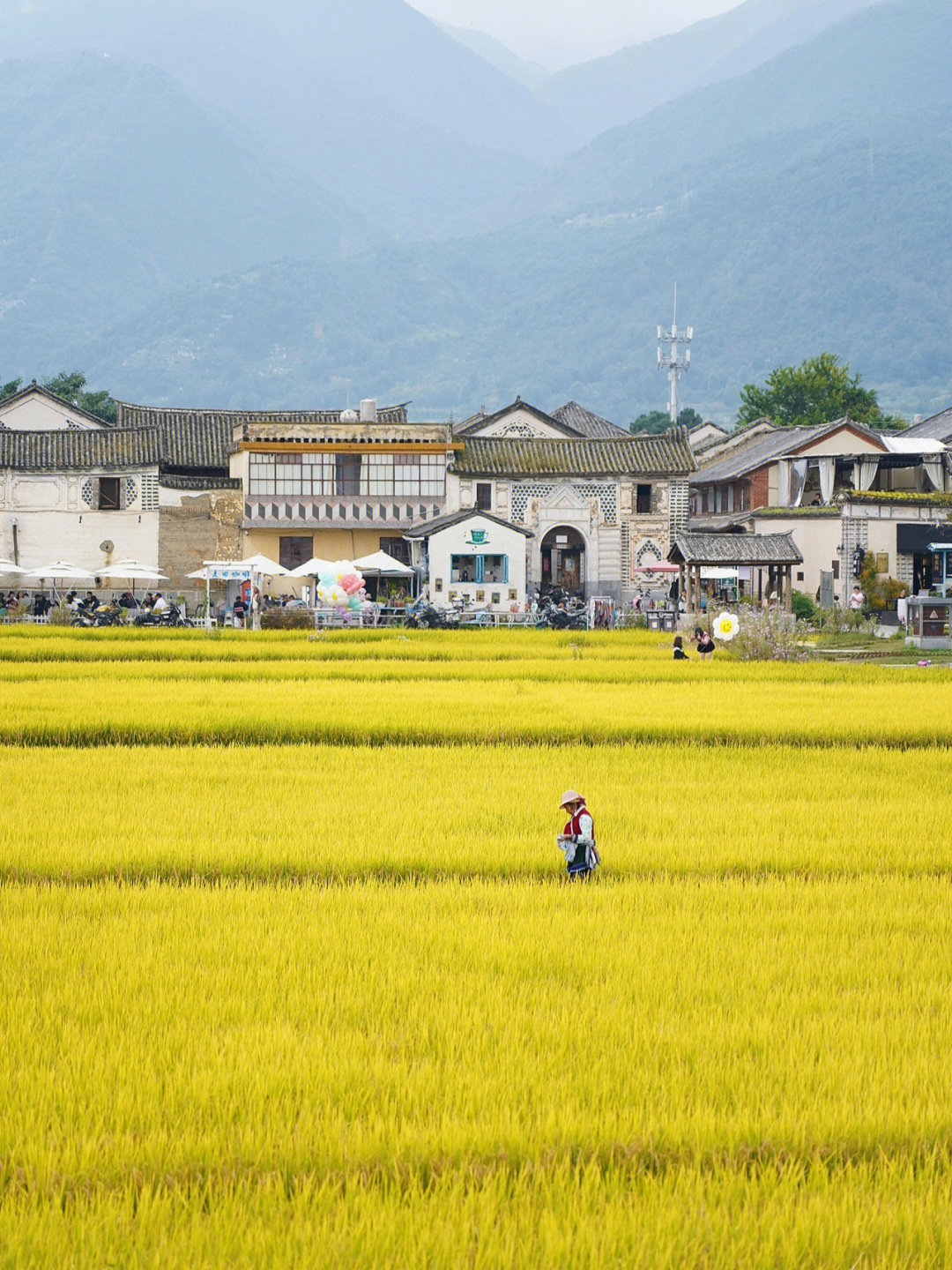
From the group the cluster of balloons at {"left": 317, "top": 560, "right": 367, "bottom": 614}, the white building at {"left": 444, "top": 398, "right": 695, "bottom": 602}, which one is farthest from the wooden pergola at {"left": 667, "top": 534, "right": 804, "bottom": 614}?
the cluster of balloons at {"left": 317, "top": 560, "right": 367, "bottom": 614}

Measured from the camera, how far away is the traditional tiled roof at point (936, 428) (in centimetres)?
4722

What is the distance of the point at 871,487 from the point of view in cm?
4262

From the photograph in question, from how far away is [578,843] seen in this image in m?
8.58

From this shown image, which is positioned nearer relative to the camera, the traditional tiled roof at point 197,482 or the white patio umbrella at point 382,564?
the white patio umbrella at point 382,564

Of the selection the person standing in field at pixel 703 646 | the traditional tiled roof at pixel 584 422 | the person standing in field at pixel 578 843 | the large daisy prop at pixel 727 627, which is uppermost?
the traditional tiled roof at pixel 584 422

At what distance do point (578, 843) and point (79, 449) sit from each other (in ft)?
129

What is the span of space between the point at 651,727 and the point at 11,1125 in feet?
37.1

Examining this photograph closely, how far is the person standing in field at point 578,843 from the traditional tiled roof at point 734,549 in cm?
2821

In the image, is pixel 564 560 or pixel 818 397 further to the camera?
pixel 818 397

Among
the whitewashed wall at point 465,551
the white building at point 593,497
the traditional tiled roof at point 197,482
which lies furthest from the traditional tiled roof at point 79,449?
the whitewashed wall at point 465,551

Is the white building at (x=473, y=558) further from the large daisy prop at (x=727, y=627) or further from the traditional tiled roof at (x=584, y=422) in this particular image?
the traditional tiled roof at (x=584, y=422)

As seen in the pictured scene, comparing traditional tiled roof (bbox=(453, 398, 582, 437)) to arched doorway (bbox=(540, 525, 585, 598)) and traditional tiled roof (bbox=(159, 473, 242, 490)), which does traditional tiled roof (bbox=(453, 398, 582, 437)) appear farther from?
traditional tiled roof (bbox=(159, 473, 242, 490))

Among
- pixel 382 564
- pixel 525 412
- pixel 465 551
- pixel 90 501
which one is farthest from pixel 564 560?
pixel 90 501

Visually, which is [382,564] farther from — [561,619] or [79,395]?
[79,395]
